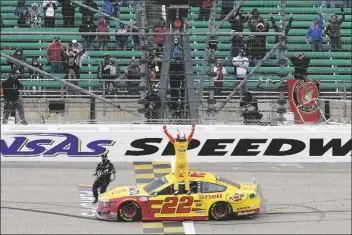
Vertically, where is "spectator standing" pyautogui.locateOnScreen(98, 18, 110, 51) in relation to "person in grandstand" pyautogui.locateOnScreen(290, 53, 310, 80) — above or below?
above

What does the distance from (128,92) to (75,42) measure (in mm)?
1945

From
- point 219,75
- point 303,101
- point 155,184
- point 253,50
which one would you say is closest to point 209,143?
point 155,184

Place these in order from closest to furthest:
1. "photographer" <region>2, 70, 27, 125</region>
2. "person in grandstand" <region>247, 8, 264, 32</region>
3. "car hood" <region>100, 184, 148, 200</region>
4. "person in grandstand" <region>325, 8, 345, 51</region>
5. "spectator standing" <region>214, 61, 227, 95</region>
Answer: "car hood" <region>100, 184, 148, 200</region> → "photographer" <region>2, 70, 27, 125</region> → "spectator standing" <region>214, 61, 227, 95</region> → "person in grandstand" <region>247, 8, 264, 32</region> → "person in grandstand" <region>325, 8, 345, 51</region>

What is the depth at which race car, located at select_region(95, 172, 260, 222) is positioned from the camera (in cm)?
1591

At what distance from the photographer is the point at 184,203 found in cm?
1592

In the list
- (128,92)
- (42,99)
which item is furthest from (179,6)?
(42,99)

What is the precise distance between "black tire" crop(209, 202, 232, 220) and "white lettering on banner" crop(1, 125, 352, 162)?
0.80 meters

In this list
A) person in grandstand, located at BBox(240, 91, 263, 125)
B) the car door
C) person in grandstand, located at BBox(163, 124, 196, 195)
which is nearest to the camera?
person in grandstand, located at BBox(163, 124, 196, 195)

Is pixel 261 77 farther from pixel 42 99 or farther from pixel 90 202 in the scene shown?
pixel 90 202

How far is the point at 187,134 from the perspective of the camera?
1582cm

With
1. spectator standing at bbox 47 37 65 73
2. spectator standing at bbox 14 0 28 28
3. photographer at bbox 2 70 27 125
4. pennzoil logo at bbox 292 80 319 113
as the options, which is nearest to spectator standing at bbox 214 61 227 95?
pennzoil logo at bbox 292 80 319 113

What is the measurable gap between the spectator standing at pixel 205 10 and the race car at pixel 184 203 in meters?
8.27

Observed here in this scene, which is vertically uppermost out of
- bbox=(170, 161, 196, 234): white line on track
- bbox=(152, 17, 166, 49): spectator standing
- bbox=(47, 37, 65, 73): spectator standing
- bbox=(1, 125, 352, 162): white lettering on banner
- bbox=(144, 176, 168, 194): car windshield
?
bbox=(152, 17, 166, 49): spectator standing

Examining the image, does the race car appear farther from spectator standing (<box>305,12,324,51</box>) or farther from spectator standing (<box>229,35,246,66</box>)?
spectator standing (<box>305,12,324,51</box>)
